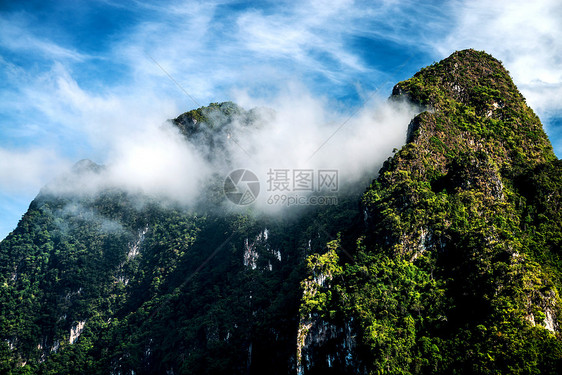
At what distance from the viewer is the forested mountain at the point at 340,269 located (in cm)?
5178

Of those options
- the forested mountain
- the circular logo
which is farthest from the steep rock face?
the circular logo

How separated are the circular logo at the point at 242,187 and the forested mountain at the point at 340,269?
355cm

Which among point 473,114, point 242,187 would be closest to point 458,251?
point 473,114

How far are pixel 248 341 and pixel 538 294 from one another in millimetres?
40980

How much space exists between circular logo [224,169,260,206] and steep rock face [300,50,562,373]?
138ft

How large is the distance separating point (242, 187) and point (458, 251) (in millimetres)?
61651

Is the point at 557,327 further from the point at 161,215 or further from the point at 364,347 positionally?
the point at 161,215

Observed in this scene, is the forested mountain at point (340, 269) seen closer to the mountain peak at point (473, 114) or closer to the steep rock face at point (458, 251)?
the steep rock face at point (458, 251)

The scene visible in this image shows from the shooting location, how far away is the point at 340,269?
207 feet

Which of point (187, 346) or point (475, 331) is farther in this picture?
point (187, 346)

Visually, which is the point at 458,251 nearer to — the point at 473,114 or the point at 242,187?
the point at 473,114

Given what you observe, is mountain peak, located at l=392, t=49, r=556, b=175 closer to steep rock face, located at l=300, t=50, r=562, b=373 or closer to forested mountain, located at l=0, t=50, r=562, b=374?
steep rock face, located at l=300, t=50, r=562, b=373

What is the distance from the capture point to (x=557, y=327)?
49062 mm

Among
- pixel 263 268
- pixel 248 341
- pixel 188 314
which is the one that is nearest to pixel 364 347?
pixel 248 341
